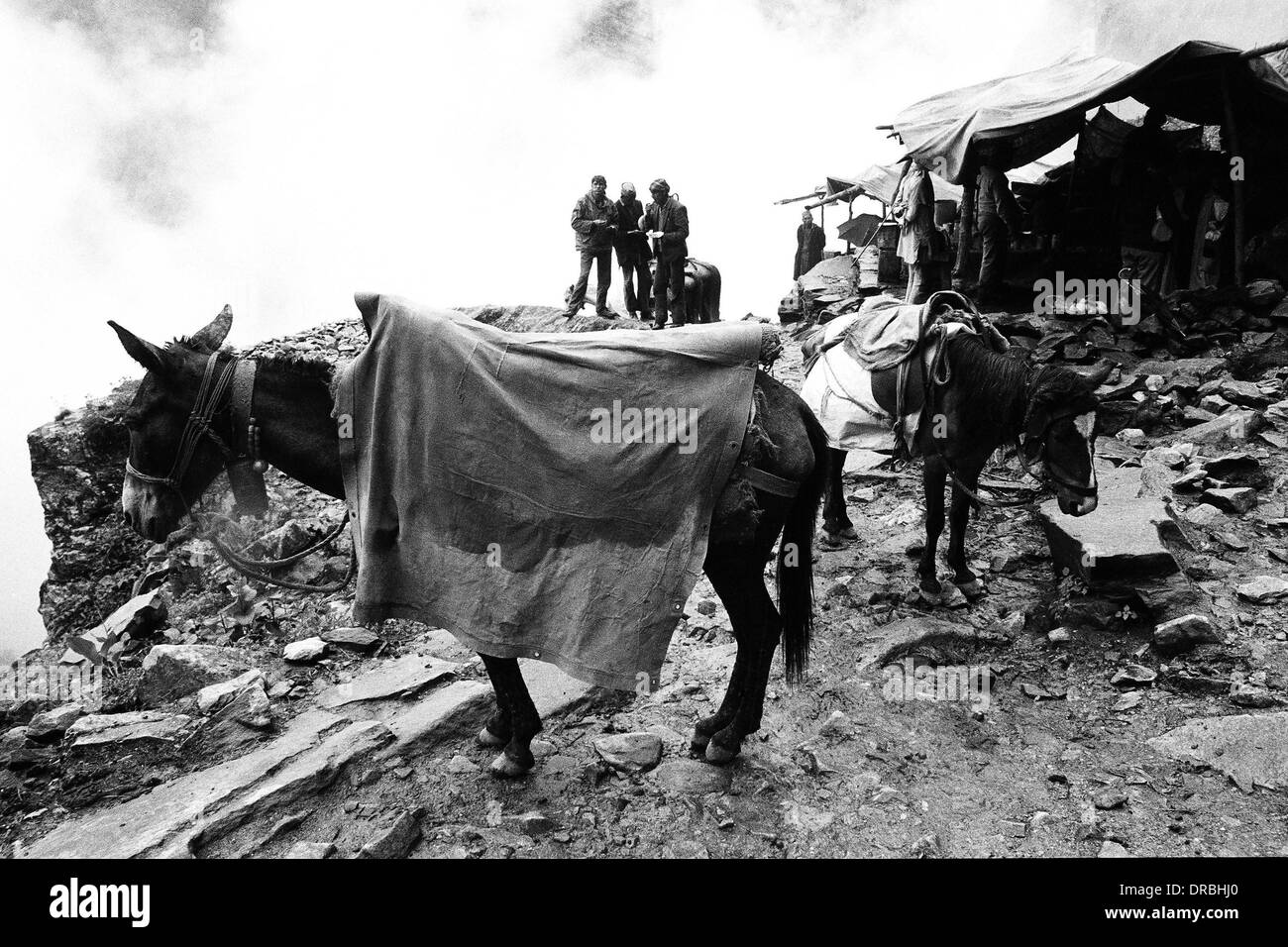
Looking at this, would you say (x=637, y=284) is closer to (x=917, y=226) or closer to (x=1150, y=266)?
(x=917, y=226)

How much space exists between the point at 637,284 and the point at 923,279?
5346 millimetres

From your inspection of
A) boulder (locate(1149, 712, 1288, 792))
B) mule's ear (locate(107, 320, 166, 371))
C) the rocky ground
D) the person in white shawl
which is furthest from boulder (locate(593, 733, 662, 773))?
the person in white shawl

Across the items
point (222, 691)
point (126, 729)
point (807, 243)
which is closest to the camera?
point (126, 729)

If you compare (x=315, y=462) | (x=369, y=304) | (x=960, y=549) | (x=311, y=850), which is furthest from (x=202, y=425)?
(x=960, y=549)

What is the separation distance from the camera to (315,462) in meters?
3.29

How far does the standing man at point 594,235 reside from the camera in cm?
1260

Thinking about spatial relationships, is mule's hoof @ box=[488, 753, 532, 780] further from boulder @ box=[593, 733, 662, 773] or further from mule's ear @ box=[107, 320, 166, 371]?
mule's ear @ box=[107, 320, 166, 371]

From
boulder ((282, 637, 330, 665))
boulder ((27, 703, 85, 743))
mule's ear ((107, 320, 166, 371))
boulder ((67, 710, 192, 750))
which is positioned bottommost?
boulder ((27, 703, 85, 743))

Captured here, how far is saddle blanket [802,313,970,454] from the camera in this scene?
5.16m

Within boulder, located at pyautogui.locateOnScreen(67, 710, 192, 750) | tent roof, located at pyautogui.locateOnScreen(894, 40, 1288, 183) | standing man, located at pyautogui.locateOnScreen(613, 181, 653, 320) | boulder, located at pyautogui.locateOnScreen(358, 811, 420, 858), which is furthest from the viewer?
standing man, located at pyautogui.locateOnScreen(613, 181, 653, 320)

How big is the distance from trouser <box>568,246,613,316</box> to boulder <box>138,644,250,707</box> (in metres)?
9.71

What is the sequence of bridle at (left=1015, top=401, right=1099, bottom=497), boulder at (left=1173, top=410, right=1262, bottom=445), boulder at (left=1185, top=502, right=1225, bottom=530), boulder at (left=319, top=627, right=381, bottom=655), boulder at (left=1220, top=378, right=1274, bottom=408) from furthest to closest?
1. boulder at (left=1220, top=378, right=1274, bottom=408)
2. boulder at (left=1173, top=410, right=1262, bottom=445)
3. boulder at (left=1185, top=502, right=1225, bottom=530)
4. boulder at (left=319, top=627, right=381, bottom=655)
5. bridle at (left=1015, top=401, right=1099, bottom=497)

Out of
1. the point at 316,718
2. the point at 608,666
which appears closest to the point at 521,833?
the point at 608,666

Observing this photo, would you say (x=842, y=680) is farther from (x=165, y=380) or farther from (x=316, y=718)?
(x=165, y=380)
